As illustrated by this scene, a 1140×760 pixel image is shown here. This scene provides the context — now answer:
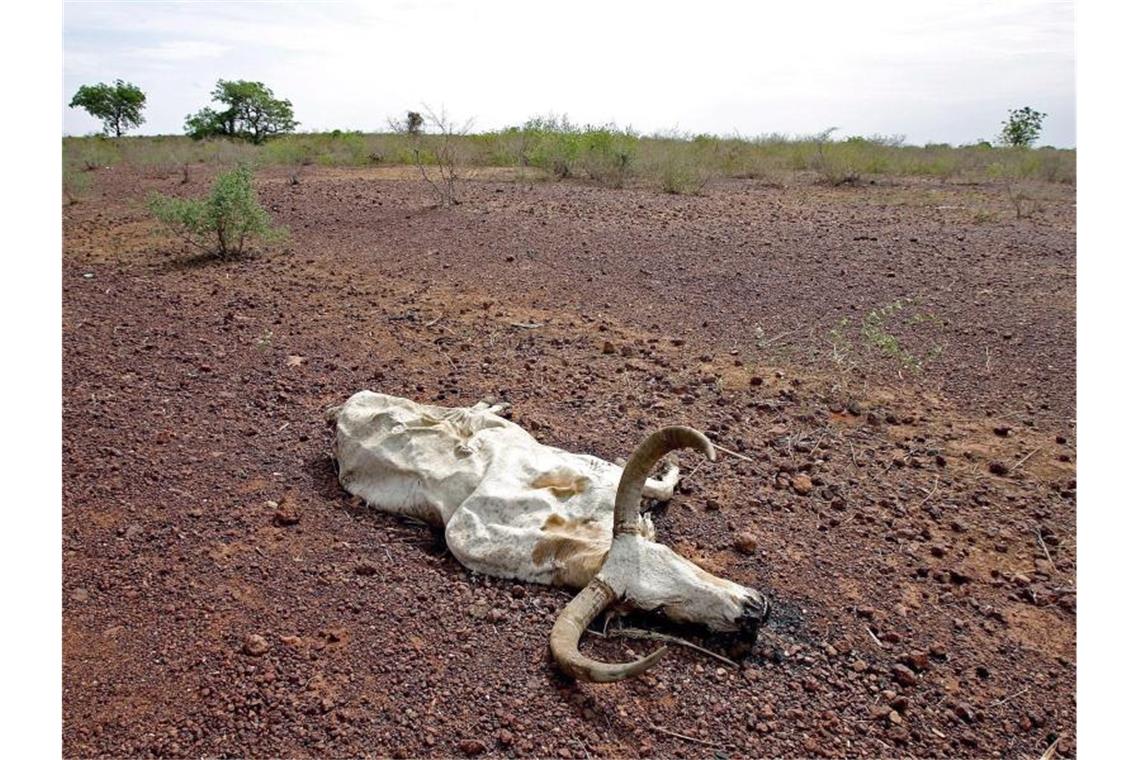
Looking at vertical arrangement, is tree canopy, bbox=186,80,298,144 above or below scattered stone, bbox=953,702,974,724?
above

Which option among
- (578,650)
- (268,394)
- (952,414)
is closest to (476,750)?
(578,650)

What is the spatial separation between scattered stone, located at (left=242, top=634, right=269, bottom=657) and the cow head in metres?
0.96

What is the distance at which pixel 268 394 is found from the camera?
491 centimetres

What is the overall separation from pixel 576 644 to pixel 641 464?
616mm

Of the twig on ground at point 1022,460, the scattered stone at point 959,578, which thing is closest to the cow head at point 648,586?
the scattered stone at point 959,578

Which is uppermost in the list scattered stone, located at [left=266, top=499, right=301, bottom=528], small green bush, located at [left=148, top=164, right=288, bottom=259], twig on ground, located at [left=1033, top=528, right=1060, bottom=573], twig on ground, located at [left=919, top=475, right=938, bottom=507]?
small green bush, located at [left=148, top=164, right=288, bottom=259]

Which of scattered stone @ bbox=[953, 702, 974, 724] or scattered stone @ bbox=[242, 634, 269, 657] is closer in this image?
scattered stone @ bbox=[953, 702, 974, 724]

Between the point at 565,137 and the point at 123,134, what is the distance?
81.5 ft

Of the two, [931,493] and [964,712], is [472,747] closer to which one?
[964,712]

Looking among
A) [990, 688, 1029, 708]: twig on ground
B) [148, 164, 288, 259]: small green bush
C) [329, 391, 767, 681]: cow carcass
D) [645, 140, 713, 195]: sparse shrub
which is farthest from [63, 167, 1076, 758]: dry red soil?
[645, 140, 713, 195]: sparse shrub

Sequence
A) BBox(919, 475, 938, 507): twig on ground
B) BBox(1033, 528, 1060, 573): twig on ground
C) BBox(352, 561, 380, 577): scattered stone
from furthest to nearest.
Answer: BBox(919, 475, 938, 507): twig on ground
BBox(1033, 528, 1060, 573): twig on ground
BBox(352, 561, 380, 577): scattered stone

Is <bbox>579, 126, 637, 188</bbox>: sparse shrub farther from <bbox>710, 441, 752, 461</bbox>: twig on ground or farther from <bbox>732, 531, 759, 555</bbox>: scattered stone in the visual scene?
<bbox>732, 531, 759, 555</bbox>: scattered stone

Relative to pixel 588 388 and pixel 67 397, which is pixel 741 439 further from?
pixel 67 397

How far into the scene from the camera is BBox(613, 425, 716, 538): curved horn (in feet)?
8.54
